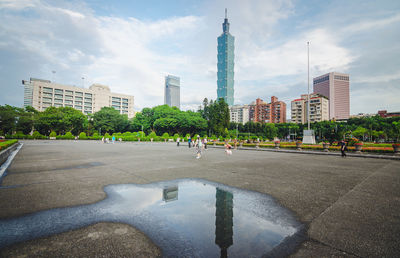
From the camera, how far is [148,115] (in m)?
72.6

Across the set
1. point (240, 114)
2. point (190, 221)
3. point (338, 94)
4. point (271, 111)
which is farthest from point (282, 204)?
point (338, 94)

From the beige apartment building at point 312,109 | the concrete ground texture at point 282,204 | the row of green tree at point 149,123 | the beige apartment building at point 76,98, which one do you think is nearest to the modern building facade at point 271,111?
the beige apartment building at point 312,109

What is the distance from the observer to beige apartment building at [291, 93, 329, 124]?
10581 cm

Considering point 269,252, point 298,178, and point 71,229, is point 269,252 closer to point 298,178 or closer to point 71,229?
point 71,229

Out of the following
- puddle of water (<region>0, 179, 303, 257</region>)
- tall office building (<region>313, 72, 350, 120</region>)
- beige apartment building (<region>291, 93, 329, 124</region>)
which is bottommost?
puddle of water (<region>0, 179, 303, 257</region>)

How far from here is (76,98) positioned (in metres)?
98.1

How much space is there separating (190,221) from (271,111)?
138184 millimetres

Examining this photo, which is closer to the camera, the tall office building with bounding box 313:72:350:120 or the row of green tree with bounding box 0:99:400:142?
the row of green tree with bounding box 0:99:400:142

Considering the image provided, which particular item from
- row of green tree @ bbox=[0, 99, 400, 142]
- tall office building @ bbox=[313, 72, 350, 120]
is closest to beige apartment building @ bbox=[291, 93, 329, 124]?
row of green tree @ bbox=[0, 99, 400, 142]

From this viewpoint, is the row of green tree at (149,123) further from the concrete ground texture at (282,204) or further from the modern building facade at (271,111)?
the modern building facade at (271,111)

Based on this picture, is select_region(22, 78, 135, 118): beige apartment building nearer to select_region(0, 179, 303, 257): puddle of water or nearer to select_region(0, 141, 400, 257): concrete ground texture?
select_region(0, 141, 400, 257): concrete ground texture

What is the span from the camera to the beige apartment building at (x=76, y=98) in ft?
288

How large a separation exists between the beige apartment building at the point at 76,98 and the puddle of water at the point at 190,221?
111 metres

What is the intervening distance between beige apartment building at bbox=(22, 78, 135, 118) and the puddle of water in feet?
364
